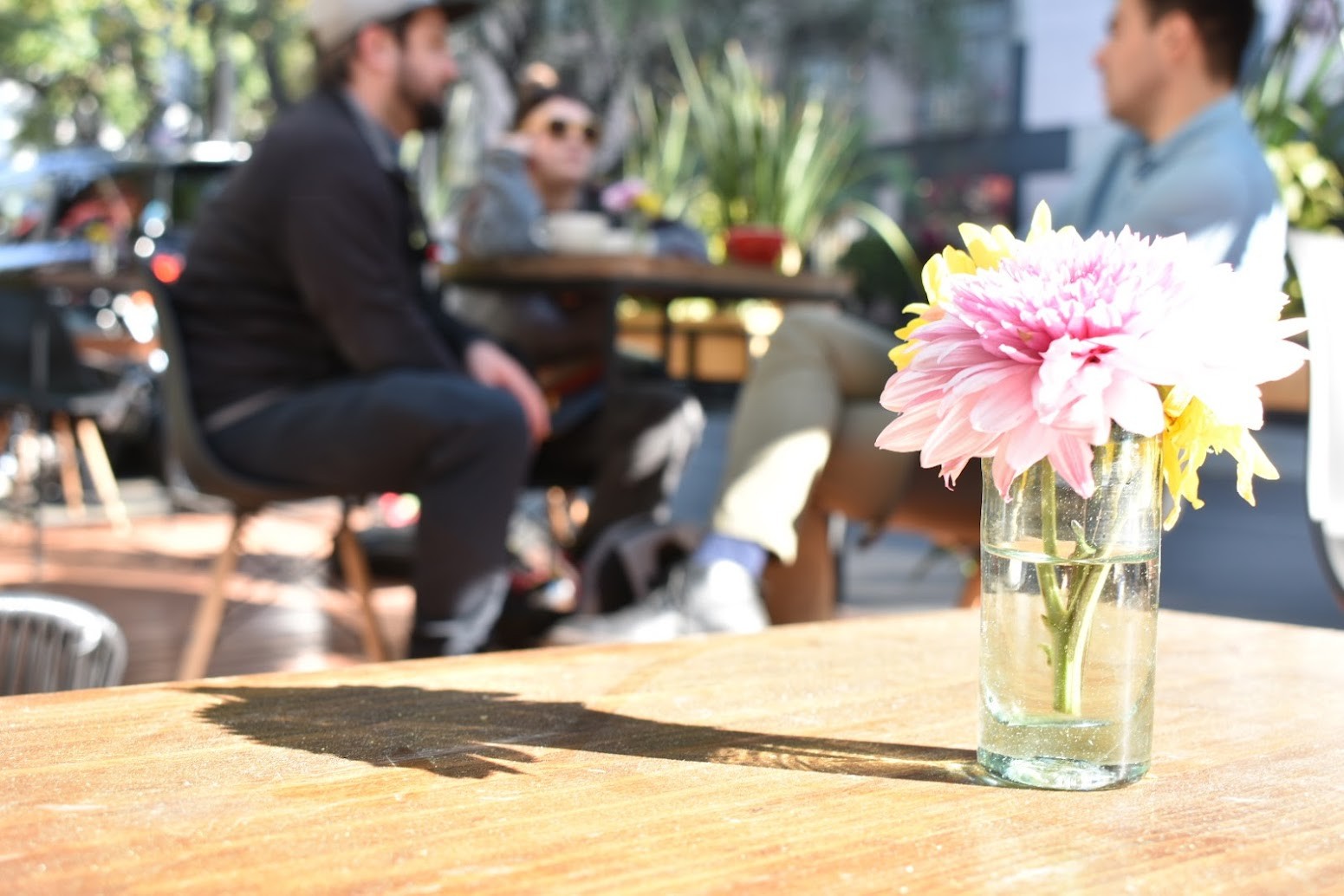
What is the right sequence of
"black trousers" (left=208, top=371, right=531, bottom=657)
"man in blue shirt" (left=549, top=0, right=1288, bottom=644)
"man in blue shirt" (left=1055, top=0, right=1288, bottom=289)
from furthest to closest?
"black trousers" (left=208, top=371, right=531, bottom=657), "man in blue shirt" (left=1055, top=0, right=1288, bottom=289), "man in blue shirt" (left=549, top=0, right=1288, bottom=644)

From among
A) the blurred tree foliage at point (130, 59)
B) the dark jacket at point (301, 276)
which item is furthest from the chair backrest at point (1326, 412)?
the blurred tree foliage at point (130, 59)

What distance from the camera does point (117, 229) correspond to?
626 centimetres

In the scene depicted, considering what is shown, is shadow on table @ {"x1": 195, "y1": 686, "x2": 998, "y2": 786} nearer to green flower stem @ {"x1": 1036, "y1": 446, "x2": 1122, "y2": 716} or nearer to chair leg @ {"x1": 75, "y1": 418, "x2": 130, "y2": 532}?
green flower stem @ {"x1": 1036, "y1": 446, "x2": 1122, "y2": 716}

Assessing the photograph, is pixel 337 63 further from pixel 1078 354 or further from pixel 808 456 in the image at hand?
pixel 1078 354

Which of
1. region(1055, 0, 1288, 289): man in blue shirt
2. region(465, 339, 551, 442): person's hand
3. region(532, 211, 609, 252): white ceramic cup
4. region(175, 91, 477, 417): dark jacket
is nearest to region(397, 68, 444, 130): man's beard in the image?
region(175, 91, 477, 417): dark jacket

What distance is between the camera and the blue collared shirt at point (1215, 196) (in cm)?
216

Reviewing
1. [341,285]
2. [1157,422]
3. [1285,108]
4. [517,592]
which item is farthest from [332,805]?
[1285,108]

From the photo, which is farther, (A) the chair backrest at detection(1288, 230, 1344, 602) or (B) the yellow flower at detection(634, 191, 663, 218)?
(B) the yellow flower at detection(634, 191, 663, 218)

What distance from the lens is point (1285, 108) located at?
3.33 m

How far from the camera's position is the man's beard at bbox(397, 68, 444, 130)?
3014 millimetres

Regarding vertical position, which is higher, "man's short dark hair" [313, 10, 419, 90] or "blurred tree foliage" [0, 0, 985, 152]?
"blurred tree foliage" [0, 0, 985, 152]

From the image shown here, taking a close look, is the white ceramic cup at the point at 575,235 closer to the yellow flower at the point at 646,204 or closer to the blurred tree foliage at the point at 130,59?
the yellow flower at the point at 646,204

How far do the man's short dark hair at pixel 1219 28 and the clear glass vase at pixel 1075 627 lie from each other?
2021 millimetres

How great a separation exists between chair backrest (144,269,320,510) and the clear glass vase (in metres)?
1.92
